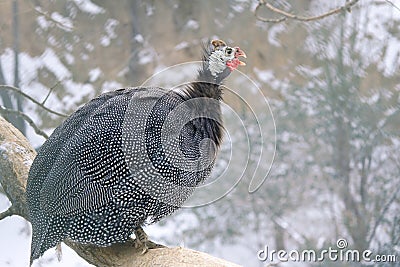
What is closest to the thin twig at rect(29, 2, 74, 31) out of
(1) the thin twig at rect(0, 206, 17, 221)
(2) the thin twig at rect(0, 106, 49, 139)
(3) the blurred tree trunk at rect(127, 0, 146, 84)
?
(3) the blurred tree trunk at rect(127, 0, 146, 84)

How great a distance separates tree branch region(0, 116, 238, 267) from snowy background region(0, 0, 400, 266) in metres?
0.39

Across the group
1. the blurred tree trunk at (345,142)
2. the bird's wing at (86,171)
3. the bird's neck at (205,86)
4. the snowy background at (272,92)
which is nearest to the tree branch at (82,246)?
the bird's wing at (86,171)

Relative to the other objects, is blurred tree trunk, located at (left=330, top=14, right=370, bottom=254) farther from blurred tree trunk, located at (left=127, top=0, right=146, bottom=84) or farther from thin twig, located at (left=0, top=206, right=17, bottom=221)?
thin twig, located at (left=0, top=206, right=17, bottom=221)

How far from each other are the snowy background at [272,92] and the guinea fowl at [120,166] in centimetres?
55

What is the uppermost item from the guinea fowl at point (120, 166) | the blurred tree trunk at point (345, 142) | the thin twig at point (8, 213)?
the guinea fowl at point (120, 166)

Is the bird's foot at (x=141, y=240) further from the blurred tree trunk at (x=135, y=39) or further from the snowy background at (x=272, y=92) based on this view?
the blurred tree trunk at (x=135, y=39)

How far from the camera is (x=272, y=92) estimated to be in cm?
175

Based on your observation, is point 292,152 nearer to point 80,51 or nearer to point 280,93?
point 280,93

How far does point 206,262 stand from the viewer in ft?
2.88

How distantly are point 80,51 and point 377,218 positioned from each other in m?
1.01

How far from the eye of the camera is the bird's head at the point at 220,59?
1021 mm

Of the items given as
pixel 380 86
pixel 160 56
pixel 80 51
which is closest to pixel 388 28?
pixel 380 86

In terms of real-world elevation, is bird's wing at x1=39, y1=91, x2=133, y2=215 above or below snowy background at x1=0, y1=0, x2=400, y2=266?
above

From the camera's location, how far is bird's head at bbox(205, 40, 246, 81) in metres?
1.02
